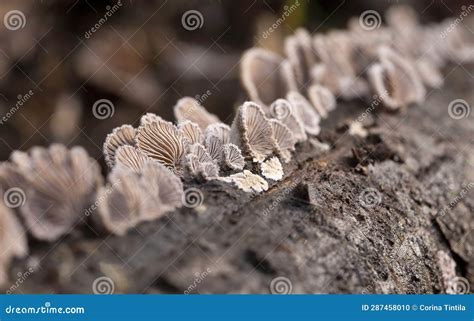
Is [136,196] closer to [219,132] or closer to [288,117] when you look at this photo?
[219,132]

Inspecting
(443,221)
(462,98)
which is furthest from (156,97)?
(443,221)

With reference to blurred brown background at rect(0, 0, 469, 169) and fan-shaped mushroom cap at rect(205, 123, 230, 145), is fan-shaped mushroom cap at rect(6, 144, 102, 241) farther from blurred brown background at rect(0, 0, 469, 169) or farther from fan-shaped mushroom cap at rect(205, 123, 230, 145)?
blurred brown background at rect(0, 0, 469, 169)

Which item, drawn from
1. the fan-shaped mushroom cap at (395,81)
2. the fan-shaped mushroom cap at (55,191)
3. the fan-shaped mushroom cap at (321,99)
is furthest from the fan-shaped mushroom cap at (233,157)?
the fan-shaped mushroom cap at (395,81)

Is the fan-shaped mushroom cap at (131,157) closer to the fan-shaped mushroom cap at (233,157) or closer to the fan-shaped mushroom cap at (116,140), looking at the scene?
the fan-shaped mushroom cap at (116,140)

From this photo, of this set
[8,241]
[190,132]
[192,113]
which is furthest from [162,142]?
[8,241]

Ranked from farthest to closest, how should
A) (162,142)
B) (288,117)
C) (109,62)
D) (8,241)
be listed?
1. (109,62)
2. (288,117)
3. (162,142)
4. (8,241)

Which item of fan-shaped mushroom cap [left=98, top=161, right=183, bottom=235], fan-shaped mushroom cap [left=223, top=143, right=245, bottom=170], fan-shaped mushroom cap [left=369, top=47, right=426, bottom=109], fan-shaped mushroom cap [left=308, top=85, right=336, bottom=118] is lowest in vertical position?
fan-shaped mushroom cap [left=98, top=161, right=183, bottom=235]

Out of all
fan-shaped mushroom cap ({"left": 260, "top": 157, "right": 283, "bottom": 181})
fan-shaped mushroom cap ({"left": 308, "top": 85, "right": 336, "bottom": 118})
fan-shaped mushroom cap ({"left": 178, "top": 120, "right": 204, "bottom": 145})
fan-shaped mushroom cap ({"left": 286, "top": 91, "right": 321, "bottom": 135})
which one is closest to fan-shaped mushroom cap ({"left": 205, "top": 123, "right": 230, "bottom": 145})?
fan-shaped mushroom cap ({"left": 178, "top": 120, "right": 204, "bottom": 145})
